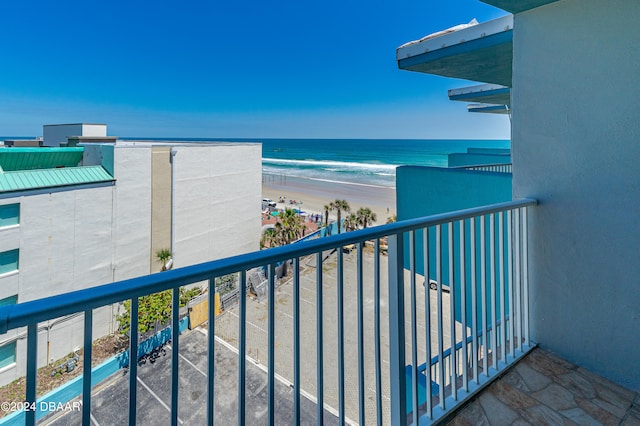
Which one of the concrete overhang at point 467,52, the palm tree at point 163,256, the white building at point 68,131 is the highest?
the white building at point 68,131

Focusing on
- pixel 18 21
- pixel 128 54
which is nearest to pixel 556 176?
pixel 18 21

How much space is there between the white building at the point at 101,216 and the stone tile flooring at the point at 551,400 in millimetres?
9933

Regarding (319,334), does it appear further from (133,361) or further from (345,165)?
(345,165)

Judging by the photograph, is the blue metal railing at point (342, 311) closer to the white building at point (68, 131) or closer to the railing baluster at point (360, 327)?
the railing baluster at point (360, 327)

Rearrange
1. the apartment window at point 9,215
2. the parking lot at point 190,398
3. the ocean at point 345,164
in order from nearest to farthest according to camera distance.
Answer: the parking lot at point 190,398, the apartment window at point 9,215, the ocean at point 345,164

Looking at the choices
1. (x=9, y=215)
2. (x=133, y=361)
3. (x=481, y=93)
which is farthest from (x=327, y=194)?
(x=133, y=361)

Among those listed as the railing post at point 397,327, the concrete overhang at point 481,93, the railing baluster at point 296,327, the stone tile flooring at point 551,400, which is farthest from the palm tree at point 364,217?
the railing baluster at point 296,327

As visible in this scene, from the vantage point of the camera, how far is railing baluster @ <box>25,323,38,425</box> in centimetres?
62

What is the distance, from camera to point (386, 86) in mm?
43375

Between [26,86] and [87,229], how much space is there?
3469 cm

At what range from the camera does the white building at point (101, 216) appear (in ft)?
29.9

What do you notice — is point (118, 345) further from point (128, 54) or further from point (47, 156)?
point (128, 54)

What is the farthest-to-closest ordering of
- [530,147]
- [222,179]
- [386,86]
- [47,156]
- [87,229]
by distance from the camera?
[386,86] < [222,179] < [47,156] < [87,229] < [530,147]

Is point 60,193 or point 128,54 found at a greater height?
point 128,54
